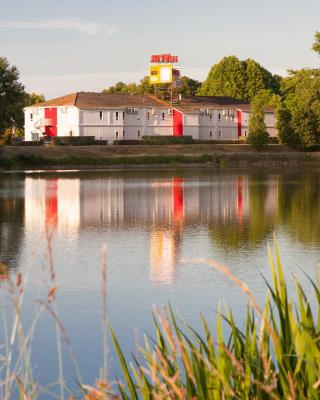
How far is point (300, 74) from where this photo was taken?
115 meters

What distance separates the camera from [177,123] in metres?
123

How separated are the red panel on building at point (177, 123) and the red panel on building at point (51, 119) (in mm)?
16726

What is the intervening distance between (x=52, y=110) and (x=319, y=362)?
116 metres

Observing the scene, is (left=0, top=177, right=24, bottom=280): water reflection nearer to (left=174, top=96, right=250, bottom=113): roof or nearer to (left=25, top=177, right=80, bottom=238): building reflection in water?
(left=25, top=177, right=80, bottom=238): building reflection in water

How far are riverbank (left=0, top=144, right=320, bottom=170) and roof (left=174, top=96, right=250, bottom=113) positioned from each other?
16055 millimetres

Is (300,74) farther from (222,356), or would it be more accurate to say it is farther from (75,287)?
(222,356)

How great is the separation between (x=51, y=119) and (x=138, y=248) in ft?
313

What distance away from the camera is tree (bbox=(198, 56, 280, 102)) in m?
164

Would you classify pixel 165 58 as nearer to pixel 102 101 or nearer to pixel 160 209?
pixel 102 101

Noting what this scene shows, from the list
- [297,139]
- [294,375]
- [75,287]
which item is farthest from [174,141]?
[294,375]

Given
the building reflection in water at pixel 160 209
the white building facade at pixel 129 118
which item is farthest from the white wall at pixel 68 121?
the building reflection in water at pixel 160 209

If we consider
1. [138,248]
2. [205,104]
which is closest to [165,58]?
[205,104]

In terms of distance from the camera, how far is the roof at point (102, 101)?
119 metres

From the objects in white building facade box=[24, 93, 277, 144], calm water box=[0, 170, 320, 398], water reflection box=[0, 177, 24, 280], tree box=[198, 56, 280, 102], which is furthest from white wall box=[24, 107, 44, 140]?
calm water box=[0, 170, 320, 398]
